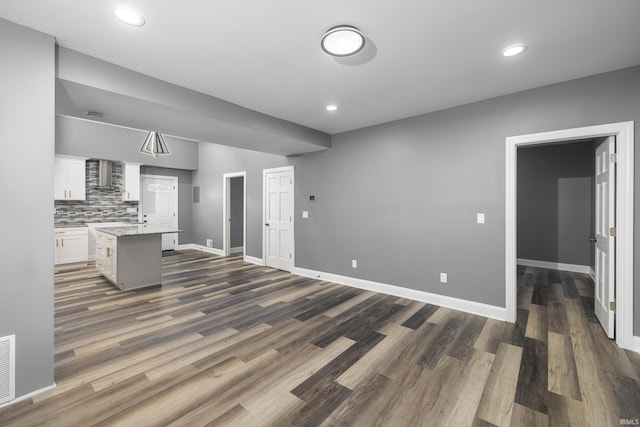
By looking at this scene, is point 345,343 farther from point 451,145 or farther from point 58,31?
point 58,31

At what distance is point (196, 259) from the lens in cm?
695

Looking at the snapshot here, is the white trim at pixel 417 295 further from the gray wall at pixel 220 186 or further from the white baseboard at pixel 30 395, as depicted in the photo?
the white baseboard at pixel 30 395

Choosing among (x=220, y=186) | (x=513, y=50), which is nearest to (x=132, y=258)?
(x=220, y=186)

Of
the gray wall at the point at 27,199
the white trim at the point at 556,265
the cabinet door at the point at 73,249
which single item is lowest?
the white trim at the point at 556,265

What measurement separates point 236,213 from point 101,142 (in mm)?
3689

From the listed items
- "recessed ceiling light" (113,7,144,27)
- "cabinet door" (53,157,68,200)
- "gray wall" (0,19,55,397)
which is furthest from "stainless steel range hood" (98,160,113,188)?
"recessed ceiling light" (113,7,144,27)

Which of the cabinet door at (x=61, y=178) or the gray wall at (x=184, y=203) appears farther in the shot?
the gray wall at (x=184, y=203)

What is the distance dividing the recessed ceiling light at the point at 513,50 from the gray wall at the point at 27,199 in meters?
3.55

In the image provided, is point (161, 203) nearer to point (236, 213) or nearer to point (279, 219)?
point (236, 213)

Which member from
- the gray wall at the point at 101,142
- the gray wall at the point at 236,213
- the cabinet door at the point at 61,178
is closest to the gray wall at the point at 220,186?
the gray wall at the point at 236,213

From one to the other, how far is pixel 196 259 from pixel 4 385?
521 centimetres

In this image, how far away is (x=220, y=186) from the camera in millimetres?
7711

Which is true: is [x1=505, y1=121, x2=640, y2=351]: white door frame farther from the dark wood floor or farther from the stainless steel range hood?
the stainless steel range hood

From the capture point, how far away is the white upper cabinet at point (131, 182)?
7.05 metres
